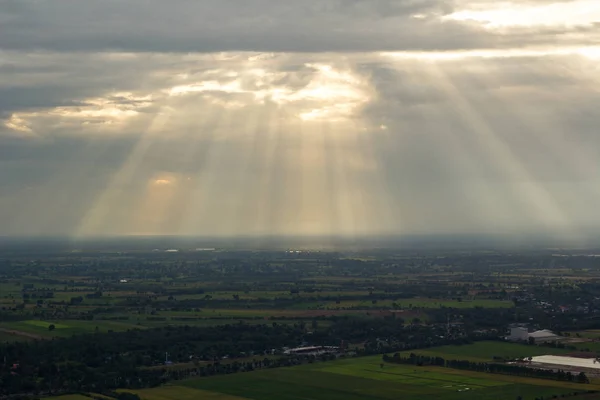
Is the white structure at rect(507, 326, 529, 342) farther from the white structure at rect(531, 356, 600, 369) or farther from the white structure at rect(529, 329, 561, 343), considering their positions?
the white structure at rect(531, 356, 600, 369)

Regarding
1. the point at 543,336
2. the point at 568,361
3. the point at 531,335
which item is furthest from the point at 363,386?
the point at 543,336

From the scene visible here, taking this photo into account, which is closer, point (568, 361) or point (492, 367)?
point (492, 367)

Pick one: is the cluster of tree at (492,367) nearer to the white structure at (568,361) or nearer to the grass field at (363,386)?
the grass field at (363,386)

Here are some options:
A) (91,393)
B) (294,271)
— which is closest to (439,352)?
(91,393)

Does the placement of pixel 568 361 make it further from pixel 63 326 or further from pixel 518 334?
pixel 63 326

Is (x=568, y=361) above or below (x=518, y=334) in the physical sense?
below

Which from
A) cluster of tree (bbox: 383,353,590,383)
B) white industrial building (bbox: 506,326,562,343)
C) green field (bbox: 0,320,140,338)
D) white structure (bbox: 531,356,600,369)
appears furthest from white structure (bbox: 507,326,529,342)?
green field (bbox: 0,320,140,338)

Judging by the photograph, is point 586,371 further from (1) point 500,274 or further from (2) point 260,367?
(1) point 500,274
